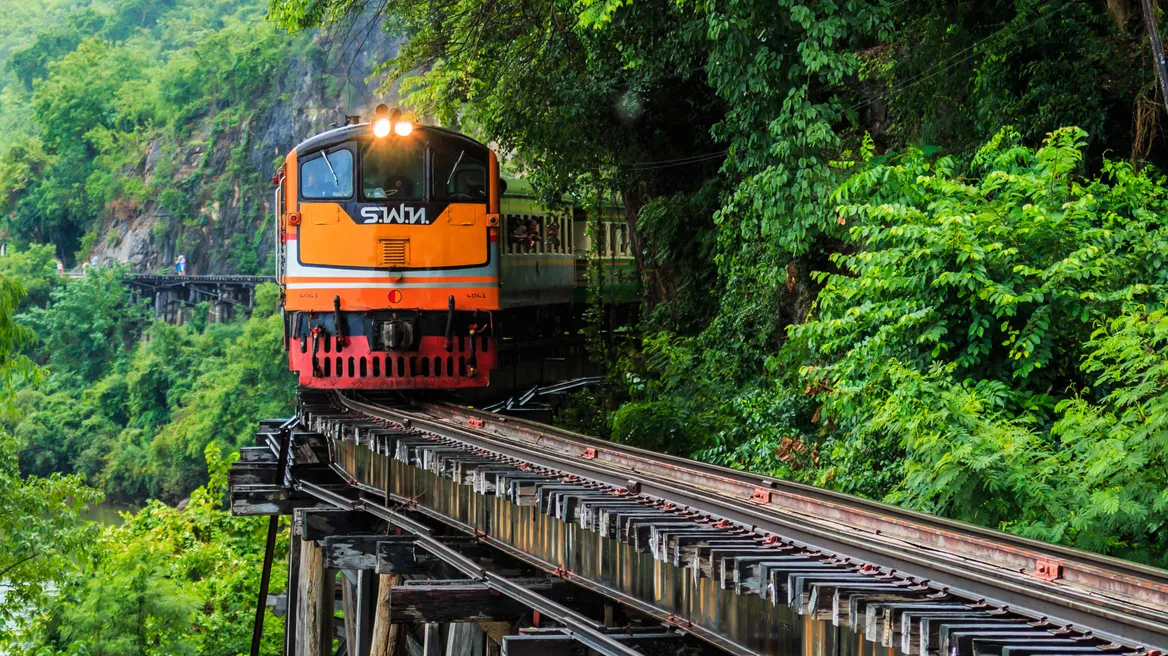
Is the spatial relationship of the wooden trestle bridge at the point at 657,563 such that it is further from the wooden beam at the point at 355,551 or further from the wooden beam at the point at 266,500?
the wooden beam at the point at 266,500

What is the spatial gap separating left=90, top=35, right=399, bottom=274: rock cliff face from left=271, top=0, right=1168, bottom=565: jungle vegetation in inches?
2093

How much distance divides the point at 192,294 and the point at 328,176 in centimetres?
5569

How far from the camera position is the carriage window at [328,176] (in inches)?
495

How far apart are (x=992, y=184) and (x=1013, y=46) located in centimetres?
257

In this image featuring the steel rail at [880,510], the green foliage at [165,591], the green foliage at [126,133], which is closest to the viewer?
the steel rail at [880,510]

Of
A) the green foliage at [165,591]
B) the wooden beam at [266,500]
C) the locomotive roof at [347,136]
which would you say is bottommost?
the green foliage at [165,591]

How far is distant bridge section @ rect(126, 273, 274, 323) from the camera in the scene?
210ft

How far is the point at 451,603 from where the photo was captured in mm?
7137

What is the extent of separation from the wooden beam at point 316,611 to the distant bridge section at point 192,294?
52.7 metres

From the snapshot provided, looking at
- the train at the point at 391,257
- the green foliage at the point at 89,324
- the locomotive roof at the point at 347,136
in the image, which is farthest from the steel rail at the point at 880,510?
the green foliage at the point at 89,324

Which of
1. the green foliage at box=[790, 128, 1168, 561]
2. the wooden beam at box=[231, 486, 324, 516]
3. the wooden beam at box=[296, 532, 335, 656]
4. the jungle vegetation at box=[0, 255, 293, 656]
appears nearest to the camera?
the green foliage at box=[790, 128, 1168, 561]

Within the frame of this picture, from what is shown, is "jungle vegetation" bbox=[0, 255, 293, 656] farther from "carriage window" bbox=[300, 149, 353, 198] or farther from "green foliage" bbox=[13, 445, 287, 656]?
"carriage window" bbox=[300, 149, 353, 198]

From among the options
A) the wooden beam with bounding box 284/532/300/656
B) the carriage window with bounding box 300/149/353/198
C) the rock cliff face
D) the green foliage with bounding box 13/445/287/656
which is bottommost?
the green foliage with bounding box 13/445/287/656

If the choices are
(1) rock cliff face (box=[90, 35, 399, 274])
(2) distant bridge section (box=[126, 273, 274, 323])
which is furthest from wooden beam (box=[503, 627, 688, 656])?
(1) rock cliff face (box=[90, 35, 399, 274])
